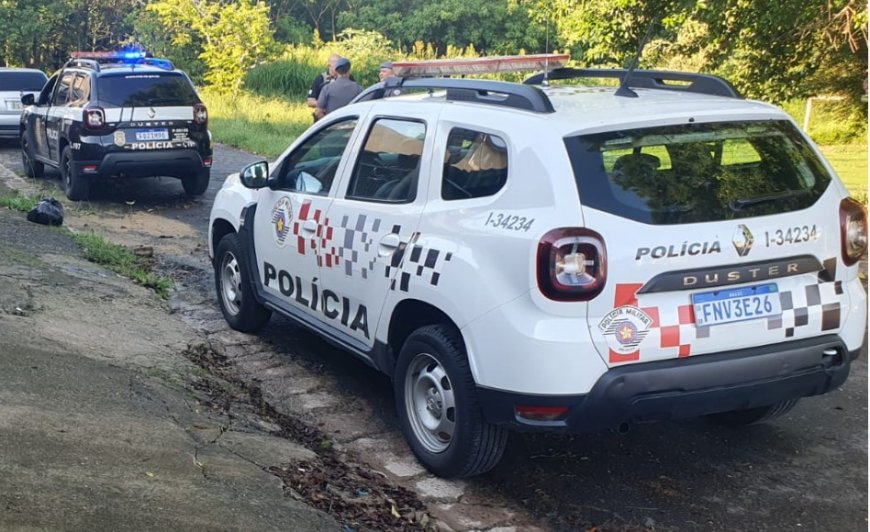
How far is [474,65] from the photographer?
5816 mm

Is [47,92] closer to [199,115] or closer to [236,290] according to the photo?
[199,115]

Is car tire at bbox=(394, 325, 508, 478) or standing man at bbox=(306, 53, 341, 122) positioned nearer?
Result: car tire at bbox=(394, 325, 508, 478)

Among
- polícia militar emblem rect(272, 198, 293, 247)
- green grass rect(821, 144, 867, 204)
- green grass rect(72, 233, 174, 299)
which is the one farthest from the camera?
green grass rect(821, 144, 867, 204)

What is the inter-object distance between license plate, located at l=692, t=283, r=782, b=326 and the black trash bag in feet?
25.2

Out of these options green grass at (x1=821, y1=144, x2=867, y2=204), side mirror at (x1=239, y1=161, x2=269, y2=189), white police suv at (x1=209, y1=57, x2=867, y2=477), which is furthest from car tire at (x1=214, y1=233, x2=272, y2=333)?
green grass at (x1=821, y1=144, x2=867, y2=204)

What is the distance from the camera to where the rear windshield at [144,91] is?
11.7m

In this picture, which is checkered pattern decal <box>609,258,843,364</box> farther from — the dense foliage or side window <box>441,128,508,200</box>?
the dense foliage

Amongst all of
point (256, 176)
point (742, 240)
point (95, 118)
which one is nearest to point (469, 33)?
point (95, 118)

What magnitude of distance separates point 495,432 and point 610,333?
0.79 m

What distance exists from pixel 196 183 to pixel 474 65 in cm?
755

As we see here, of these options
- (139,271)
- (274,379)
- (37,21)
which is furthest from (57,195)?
(37,21)

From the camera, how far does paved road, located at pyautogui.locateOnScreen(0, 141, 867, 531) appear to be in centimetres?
422

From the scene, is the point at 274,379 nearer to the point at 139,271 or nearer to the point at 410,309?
the point at 410,309

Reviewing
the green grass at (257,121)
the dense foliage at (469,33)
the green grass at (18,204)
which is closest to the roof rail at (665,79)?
the dense foliage at (469,33)
